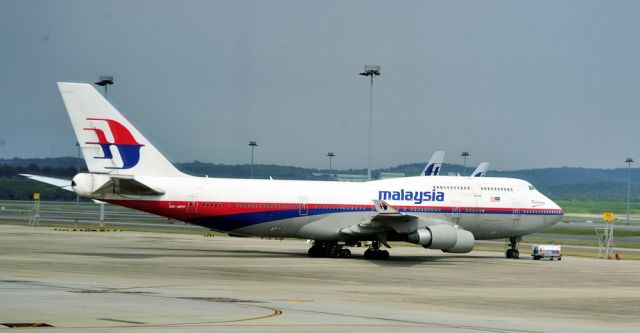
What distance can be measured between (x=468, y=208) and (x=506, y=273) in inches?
346

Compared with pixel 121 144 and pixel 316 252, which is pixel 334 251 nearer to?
pixel 316 252

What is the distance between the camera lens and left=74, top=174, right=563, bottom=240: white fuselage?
43.2 metres

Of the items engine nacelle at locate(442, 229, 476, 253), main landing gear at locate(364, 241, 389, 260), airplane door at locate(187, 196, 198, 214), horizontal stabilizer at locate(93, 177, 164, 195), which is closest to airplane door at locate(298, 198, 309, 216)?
main landing gear at locate(364, 241, 389, 260)

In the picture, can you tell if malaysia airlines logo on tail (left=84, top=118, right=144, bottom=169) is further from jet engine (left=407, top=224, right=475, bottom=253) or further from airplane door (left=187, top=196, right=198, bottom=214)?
jet engine (left=407, top=224, right=475, bottom=253)

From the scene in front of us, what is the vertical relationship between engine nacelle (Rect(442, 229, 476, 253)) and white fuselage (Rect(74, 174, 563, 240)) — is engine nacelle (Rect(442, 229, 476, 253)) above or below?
below

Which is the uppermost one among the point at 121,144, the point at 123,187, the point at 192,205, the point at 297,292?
the point at 121,144

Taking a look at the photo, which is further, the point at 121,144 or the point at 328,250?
the point at 328,250

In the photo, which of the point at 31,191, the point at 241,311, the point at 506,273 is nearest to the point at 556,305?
the point at 241,311

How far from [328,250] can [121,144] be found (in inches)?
449

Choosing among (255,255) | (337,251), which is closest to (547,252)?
(337,251)

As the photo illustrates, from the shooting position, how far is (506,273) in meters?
40.8

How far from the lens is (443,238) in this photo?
A: 1737 inches

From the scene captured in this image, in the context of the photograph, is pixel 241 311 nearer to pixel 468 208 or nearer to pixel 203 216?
pixel 203 216

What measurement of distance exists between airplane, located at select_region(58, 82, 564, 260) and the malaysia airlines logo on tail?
4 cm
